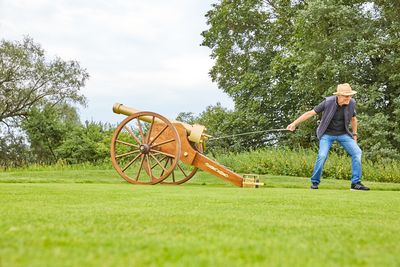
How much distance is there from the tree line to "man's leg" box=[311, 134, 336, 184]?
8.58 metres

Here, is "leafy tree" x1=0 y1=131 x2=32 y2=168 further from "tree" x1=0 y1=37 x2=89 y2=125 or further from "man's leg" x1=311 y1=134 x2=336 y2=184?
"man's leg" x1=311 y1=134 x2=336 y2=184

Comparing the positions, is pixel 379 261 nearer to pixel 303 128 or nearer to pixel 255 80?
pixel 303 128

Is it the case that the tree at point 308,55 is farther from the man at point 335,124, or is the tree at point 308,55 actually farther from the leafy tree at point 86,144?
the man at point 335,124

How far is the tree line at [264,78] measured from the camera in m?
17.6

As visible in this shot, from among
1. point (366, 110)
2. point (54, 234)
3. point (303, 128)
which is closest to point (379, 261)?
point (54, 234)

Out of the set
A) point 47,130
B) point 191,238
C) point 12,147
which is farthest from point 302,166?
point 12,147

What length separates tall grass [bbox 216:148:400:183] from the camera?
12531mm

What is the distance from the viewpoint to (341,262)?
5.66 ft

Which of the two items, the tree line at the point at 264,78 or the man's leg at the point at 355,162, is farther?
the tree line at the point at 264,78

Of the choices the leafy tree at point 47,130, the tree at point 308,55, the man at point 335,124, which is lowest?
the man at point 335,124

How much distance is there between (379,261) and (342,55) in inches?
678

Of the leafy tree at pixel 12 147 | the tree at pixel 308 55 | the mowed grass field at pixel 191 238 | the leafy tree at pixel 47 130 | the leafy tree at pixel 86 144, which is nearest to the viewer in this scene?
the mowed grass field at pixel 191 238

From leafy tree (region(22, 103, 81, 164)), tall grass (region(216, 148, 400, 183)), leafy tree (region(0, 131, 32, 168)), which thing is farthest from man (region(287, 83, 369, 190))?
leafy tree (region(0, 131, 32, 168))

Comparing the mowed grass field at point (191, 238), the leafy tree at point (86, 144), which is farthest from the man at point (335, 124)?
the leafy tree at point (86, 144)
